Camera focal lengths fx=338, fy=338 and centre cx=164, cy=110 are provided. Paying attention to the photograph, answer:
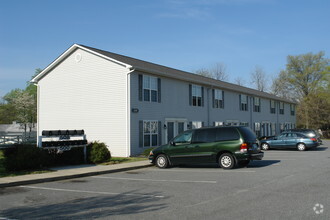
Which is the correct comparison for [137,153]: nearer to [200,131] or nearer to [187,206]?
[200,131]

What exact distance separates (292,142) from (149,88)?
11.4 m

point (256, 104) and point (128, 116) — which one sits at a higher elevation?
point (256, 104)

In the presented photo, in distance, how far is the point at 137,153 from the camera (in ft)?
67.6

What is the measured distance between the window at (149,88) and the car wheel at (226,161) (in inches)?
341

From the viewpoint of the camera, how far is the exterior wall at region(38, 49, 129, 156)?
20.7m

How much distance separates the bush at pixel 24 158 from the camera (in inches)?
530

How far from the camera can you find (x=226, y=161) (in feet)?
45.3

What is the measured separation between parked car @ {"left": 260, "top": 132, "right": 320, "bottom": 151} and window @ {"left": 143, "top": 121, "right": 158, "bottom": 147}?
9.38 metres

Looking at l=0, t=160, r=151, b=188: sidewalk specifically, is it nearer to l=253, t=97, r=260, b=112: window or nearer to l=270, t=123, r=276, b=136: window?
l=253, t=97, r=260, b=112: window

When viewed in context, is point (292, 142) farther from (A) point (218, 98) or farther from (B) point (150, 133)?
(B) point (150, 133)

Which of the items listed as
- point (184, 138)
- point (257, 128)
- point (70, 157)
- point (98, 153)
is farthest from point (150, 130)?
point (257, 128)

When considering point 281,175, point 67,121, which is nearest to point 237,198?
point 281,175

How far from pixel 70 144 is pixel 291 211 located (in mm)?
11725

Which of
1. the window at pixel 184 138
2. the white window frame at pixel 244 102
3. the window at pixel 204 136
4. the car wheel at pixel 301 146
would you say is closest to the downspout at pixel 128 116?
the window at pixel 184 138
